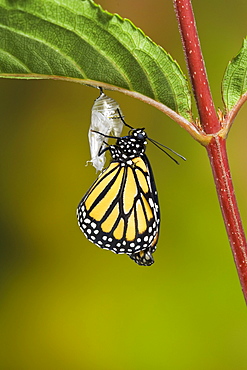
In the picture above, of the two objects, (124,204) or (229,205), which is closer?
(229,205)

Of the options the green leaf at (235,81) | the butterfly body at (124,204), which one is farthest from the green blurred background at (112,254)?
the green leaf at (235,81)

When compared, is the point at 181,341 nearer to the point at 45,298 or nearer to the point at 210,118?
the point at 45,298

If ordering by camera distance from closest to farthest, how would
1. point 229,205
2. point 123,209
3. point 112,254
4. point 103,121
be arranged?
point 229,205 < point 103,121 < point 123,209 < point 112,254

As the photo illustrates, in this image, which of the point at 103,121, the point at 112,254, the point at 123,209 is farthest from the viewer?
the point at 112,254

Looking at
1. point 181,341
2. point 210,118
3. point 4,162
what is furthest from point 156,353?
point 210,118

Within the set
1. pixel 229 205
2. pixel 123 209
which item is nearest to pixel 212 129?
pixel 229 205

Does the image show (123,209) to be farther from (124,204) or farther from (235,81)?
(235,81)
